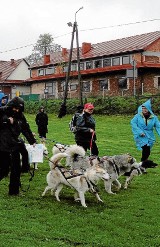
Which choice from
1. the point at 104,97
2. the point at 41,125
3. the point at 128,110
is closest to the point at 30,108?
the point at 104,97

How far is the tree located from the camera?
83812 millimetres

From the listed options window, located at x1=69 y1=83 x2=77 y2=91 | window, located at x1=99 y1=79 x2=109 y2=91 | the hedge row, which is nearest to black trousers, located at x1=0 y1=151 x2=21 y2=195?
the hedge row

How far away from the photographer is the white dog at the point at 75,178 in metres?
8.18

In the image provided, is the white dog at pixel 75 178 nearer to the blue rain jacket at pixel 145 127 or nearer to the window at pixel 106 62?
the blue rain jacket at pixel 145 127

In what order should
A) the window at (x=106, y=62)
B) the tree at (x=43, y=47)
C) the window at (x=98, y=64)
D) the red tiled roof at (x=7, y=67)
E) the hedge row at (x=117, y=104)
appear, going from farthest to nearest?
the tree at (x=43, y=47) < the red tiled roof at (x=7, y=67) < the window at (x=98, y=64) < the window at (x=106, y=62) < the hedge row at (x=117, y=104)

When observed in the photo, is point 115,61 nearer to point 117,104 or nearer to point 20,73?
point 117,104

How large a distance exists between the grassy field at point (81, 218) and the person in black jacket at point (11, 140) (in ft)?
1.38

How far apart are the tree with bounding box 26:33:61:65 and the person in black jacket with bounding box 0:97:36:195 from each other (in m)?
73.4

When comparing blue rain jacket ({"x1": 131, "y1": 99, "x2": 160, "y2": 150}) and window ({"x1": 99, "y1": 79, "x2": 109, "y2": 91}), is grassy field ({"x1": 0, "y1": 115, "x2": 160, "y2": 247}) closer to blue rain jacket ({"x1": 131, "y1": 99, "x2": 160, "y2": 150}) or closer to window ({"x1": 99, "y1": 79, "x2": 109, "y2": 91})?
blue rain jacket ({"x1": 131, "y1": 99, "x2": 160, "y2": 150})

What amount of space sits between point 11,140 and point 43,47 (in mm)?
78790

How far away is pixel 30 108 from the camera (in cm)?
4034

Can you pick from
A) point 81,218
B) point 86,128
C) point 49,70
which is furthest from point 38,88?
point 81,218

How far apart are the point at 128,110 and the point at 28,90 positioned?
35243mm

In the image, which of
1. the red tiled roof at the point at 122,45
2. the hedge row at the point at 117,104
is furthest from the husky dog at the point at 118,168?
the red tiled roof at the point at 122,45
